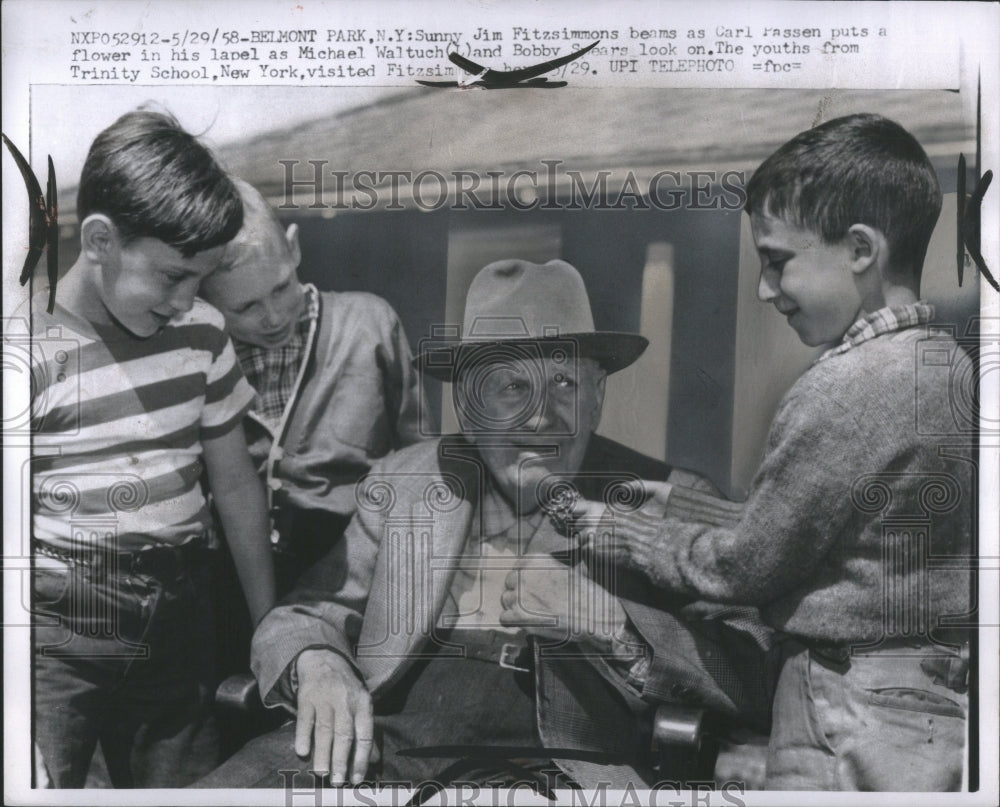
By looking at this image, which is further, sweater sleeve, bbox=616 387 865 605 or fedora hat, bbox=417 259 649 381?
fedora hat, bbox=417 259 649 381

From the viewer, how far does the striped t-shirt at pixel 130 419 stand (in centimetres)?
437

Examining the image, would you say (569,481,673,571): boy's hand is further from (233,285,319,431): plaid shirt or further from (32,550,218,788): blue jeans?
(32,550,218,788): blue jeans

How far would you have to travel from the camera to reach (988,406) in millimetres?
4387

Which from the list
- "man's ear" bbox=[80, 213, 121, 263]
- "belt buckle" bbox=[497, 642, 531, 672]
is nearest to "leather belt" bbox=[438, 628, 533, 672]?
"belt buckle" bbox=[497, 642, 531, 672]

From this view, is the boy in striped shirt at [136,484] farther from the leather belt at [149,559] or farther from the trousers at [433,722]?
the trousers at [433,722]

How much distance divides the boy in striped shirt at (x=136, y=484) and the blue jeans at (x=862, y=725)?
6.31ft

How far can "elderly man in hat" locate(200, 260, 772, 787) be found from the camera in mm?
4305

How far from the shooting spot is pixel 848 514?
4191 mm

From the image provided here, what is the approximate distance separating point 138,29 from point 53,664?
7.65 feet

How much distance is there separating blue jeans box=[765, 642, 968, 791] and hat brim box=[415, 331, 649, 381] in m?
1.19

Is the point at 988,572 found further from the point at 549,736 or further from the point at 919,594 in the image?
the point at 549,736

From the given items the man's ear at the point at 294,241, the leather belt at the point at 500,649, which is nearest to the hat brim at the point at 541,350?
the man's ear at the point at 294,241

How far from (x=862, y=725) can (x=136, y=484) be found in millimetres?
2718

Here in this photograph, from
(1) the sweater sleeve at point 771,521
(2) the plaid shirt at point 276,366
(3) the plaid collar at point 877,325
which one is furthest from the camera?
(2) the plaid shirt at point 276,366
